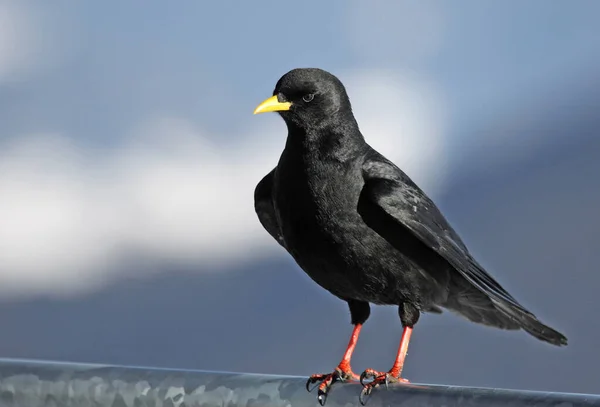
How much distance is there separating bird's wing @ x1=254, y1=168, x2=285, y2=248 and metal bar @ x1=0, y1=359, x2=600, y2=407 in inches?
88.4

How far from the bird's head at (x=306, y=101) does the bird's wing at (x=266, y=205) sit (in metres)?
0.45

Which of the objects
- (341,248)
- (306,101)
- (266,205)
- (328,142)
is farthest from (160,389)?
(266,205)

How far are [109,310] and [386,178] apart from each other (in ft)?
209

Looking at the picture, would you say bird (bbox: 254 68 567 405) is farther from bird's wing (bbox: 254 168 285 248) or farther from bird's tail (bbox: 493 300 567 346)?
bird's wing (bbox: 254 168 285 248)

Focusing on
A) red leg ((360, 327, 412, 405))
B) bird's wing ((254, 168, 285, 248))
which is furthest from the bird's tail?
bird's wing ((254, 168, 285, 248))

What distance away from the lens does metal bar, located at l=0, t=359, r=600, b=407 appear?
3006 millimetres

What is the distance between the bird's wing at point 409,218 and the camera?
4.81 meters

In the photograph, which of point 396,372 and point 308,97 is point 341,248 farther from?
point 308,97

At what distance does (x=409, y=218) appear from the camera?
487 cm

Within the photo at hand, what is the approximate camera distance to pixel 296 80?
16.9ft

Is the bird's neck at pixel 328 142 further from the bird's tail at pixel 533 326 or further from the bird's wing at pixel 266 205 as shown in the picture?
the bird's tail at pixel 533 326

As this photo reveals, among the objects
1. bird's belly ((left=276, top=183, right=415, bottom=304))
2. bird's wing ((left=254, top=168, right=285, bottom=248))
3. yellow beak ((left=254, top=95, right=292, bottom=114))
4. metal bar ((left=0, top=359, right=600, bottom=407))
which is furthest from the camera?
bird's wing ((left=254, top=168, right=285, bottom=248))

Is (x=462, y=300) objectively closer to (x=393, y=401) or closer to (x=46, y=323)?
(x=393, y=401)

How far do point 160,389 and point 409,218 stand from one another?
2057mm
